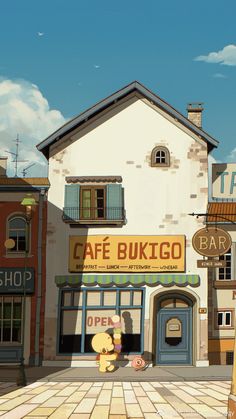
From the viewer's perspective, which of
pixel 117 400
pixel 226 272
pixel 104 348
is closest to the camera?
pixel 117 400

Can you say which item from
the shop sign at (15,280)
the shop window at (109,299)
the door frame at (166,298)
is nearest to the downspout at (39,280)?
the shop sign at (15,280)

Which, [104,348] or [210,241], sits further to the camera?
[104,348]

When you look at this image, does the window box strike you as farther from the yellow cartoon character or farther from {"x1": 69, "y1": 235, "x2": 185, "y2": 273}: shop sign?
the yellow cartoon character

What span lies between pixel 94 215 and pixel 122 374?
6912 millimetres

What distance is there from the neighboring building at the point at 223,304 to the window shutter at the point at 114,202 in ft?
13.9

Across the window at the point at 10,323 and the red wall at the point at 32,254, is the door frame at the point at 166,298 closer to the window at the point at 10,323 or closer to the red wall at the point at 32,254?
the red wall at the point at 32,254

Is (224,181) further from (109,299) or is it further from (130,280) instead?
(109,299)

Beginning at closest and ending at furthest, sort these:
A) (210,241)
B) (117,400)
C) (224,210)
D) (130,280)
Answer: (117,400) < (210,241) < (130,280) < (224,210)

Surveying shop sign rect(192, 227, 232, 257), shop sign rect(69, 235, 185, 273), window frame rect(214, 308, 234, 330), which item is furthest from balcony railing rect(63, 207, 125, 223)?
window frame rect(214, 308, 234, 330)

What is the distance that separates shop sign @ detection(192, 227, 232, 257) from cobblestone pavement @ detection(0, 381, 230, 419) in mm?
4886

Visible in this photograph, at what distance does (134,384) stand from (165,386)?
1135mm

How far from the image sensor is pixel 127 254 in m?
21.5

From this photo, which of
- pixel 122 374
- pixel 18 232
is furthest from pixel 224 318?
pixel 18 232

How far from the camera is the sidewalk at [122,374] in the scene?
1795cm
